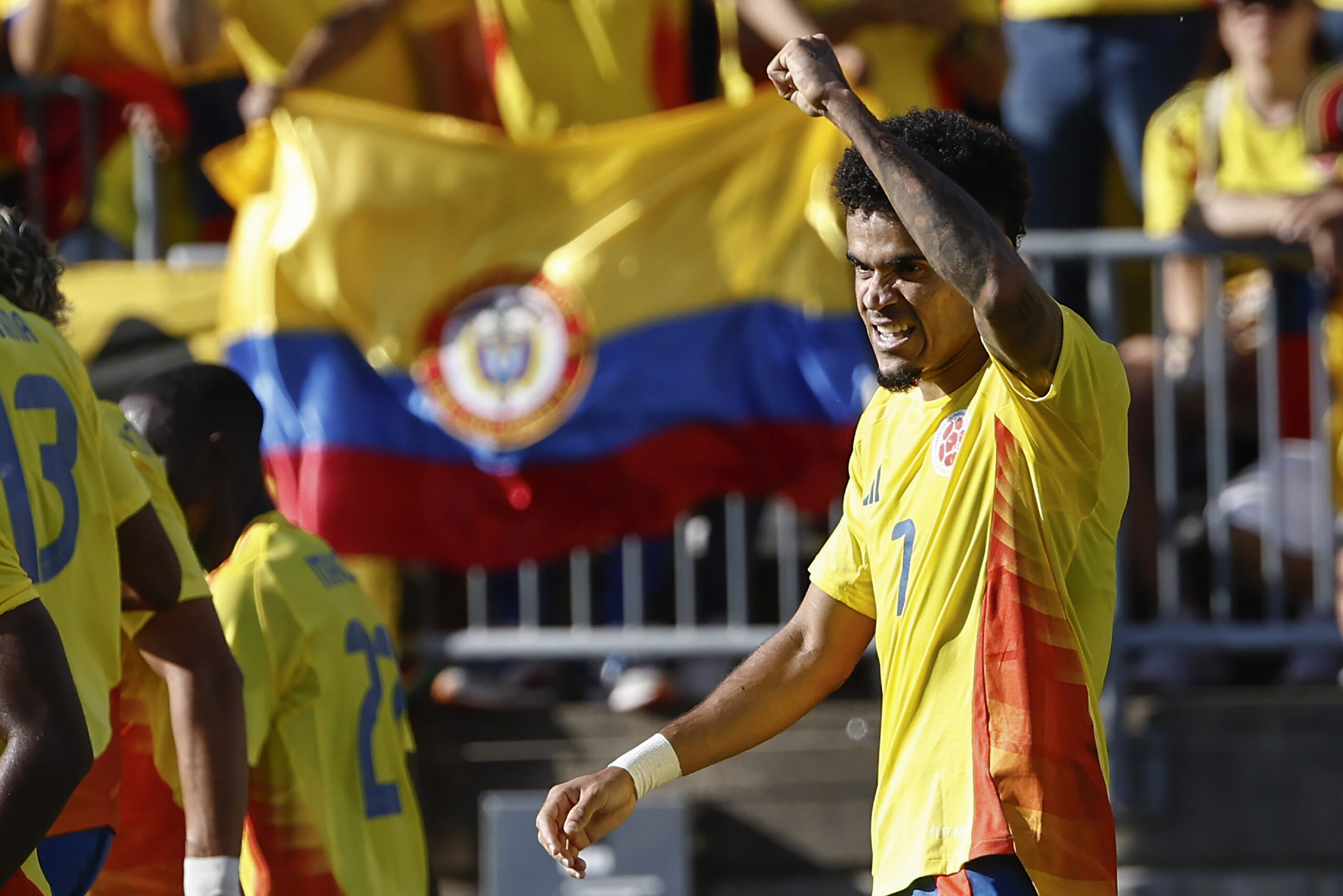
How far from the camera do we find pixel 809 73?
9.27ft

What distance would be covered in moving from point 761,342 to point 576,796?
329cm

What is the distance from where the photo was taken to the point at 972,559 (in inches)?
115

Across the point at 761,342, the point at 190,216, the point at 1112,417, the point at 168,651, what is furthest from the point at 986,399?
the point at 190,216

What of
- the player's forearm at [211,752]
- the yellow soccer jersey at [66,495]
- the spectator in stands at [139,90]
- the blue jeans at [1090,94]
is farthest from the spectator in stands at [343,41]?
the yellow soccer jersey at [66,495]

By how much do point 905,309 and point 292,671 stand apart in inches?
64.7

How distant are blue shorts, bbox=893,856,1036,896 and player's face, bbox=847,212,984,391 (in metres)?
0.74

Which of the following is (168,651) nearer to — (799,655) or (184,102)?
(799,655)

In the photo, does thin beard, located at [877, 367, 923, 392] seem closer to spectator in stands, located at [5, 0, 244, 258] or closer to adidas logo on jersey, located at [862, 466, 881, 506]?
adidas logo on jersey, located at [862, 466, 881, 506]

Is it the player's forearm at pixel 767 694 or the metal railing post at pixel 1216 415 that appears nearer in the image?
the player's forearm at pixel 767 694

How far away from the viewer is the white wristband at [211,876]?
11.7 ft

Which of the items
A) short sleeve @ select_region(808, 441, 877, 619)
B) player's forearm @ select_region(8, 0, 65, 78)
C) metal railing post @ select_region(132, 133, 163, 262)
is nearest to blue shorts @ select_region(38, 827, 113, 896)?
short sleeve @ select_region(808, 441, 877, 619)

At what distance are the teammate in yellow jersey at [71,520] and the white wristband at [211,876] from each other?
268 mm

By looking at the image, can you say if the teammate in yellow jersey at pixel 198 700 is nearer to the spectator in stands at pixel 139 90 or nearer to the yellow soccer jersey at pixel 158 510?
the yellow soccer jersey at pixel 158 510

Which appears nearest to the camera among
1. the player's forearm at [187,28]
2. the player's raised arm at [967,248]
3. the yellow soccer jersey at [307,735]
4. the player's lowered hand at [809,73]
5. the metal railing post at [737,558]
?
the player's raised arm at [967,248]
